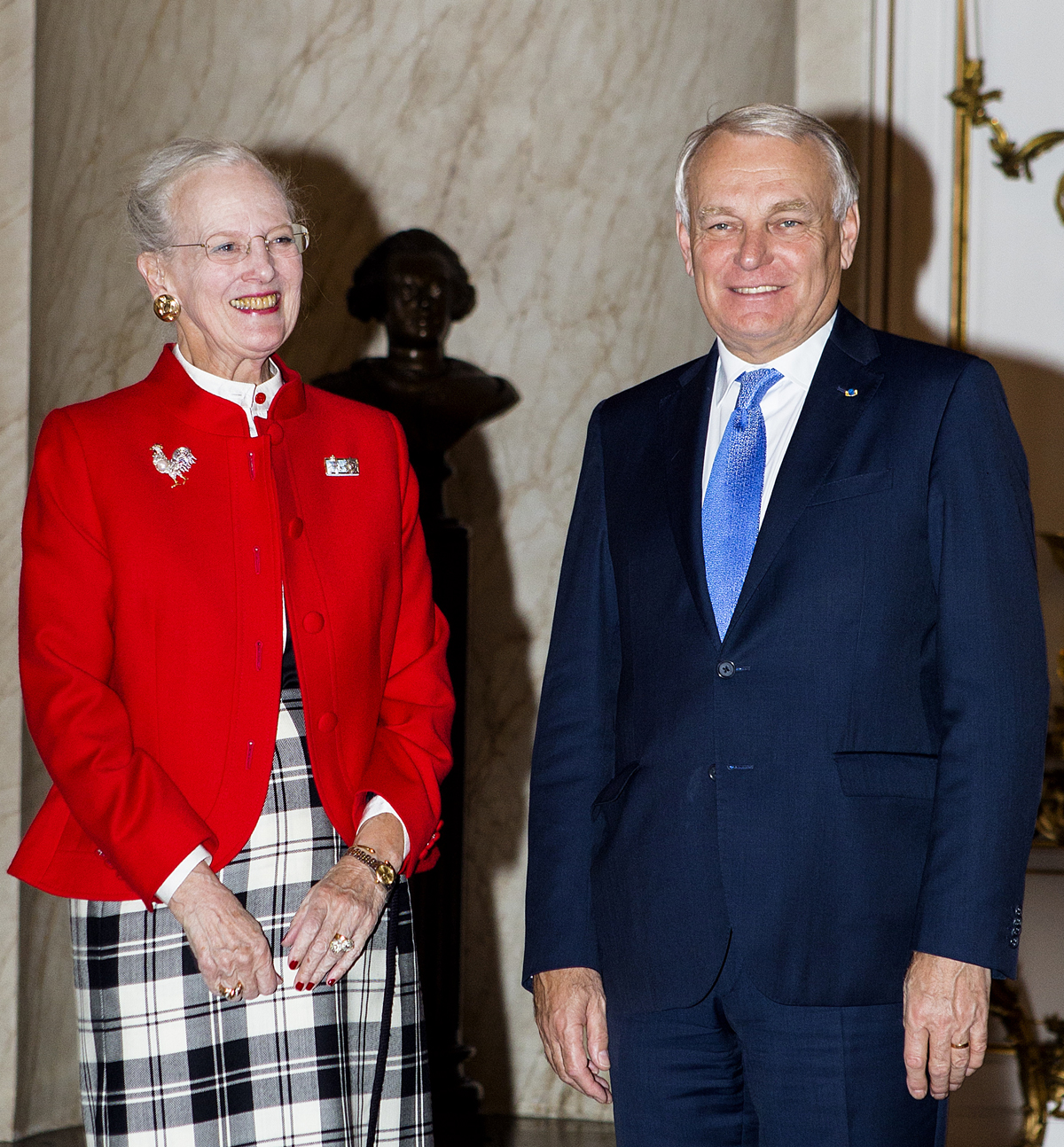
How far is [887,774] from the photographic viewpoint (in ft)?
6.49

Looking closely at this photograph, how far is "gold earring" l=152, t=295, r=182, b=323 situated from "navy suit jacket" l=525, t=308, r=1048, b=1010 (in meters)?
0.73

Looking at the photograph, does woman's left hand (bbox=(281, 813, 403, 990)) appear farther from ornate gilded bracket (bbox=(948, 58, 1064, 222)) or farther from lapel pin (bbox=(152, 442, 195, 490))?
ornate gilded bracket (bbox=(948, 58, 1064, 222))

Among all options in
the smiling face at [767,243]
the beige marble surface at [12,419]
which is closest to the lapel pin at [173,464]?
the smiling face at [767,243]

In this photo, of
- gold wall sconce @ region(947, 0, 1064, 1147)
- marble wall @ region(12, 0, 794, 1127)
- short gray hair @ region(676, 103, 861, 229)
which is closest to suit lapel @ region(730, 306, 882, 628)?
short gray hair @ region(676, 103, 861, 229)

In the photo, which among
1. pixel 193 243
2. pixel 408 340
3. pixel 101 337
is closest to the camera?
pixel 193 243

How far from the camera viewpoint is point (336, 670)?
6.87 feet

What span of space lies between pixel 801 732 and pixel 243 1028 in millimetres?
799

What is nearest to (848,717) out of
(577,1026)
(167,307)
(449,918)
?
(577,1026)

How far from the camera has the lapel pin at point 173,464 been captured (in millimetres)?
2082

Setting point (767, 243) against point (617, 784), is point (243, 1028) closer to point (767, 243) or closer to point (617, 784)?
point (617, 784)

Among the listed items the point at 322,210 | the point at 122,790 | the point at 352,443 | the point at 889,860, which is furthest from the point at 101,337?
the point at 889,860

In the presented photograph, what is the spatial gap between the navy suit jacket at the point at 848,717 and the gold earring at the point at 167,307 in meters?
0.73

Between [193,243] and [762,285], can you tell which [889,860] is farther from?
[193,243]

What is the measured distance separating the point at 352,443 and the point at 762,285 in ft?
2.03
